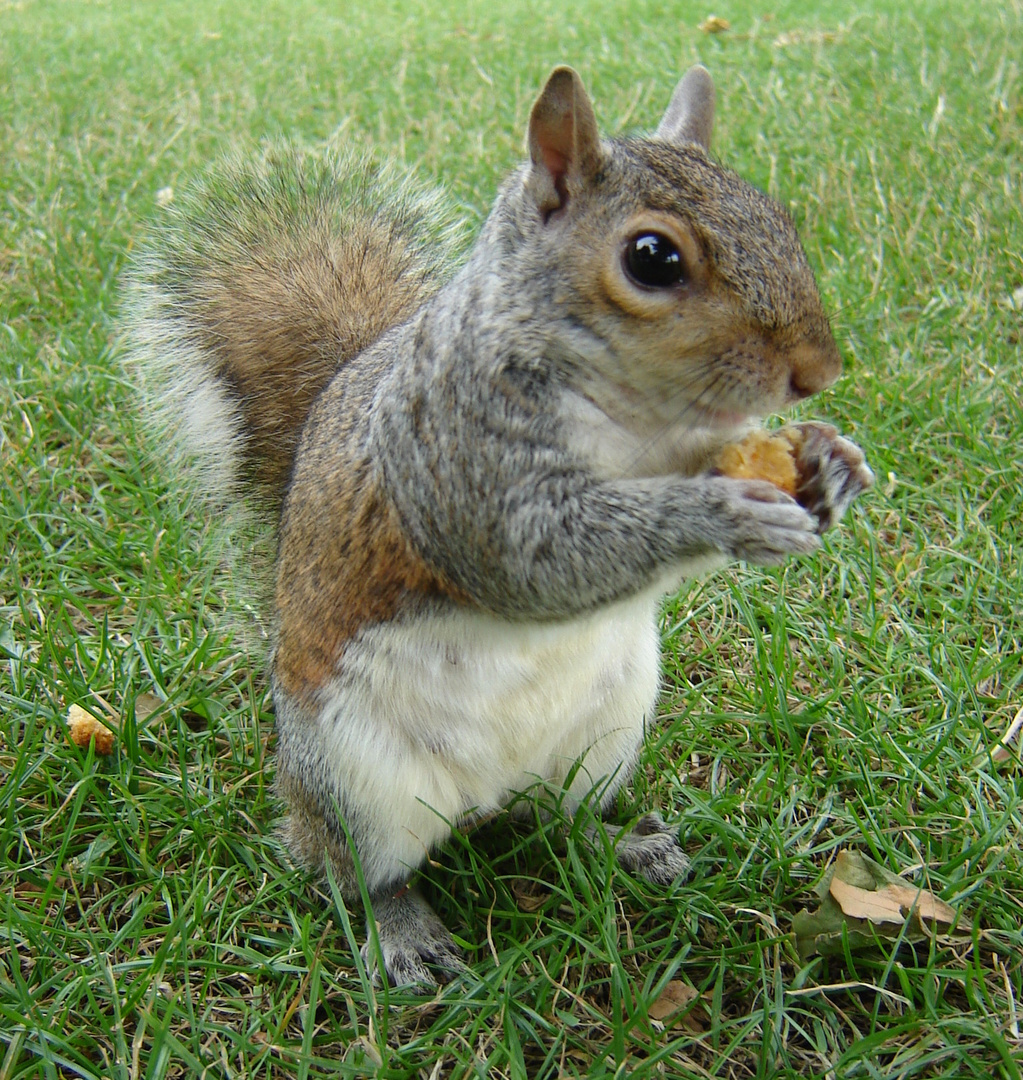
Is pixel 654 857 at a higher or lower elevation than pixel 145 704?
higher

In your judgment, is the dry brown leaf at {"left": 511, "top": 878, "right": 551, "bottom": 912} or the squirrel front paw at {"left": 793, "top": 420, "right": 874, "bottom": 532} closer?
the squirrel front paw at {"left": 793, "top": 420, "right": 874, "bottom": 532}

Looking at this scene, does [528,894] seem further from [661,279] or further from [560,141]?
[560,141]

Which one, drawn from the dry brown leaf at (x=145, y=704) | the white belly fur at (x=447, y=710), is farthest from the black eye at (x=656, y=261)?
the dry brown leaf at (x=145, y=704)

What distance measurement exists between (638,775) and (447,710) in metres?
0.41

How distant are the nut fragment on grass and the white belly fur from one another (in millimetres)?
456

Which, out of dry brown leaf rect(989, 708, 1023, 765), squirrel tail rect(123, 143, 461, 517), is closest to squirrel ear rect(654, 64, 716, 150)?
squirrel tail rect(123, 143, 461, 517)

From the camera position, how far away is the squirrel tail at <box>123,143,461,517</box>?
69.8 inches

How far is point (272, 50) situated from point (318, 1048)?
5433 millimetres

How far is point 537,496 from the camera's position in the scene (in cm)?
119

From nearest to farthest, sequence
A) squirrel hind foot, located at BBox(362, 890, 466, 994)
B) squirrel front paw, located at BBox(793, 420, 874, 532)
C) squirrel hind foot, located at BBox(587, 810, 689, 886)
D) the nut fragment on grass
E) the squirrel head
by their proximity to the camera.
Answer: the squirrel head < squirrel front paw, located at BBox(793, 420, 874, 532) < squirrel hind foot, located at BBox(362, 890, 466, 994) < squirrel hind foot, located at BBox(587, 810, 689, 886) < the nut fragment on grass

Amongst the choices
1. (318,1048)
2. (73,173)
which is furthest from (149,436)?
(73,173)

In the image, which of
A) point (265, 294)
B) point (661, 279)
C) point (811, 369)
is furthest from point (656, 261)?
point (265, 294)

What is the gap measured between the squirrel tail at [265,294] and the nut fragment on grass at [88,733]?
42 centimetres

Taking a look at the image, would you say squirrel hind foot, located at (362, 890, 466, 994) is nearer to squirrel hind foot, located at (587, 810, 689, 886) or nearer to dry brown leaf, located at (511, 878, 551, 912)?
dry brown leaf, located at (511, 878, 551, 912)
